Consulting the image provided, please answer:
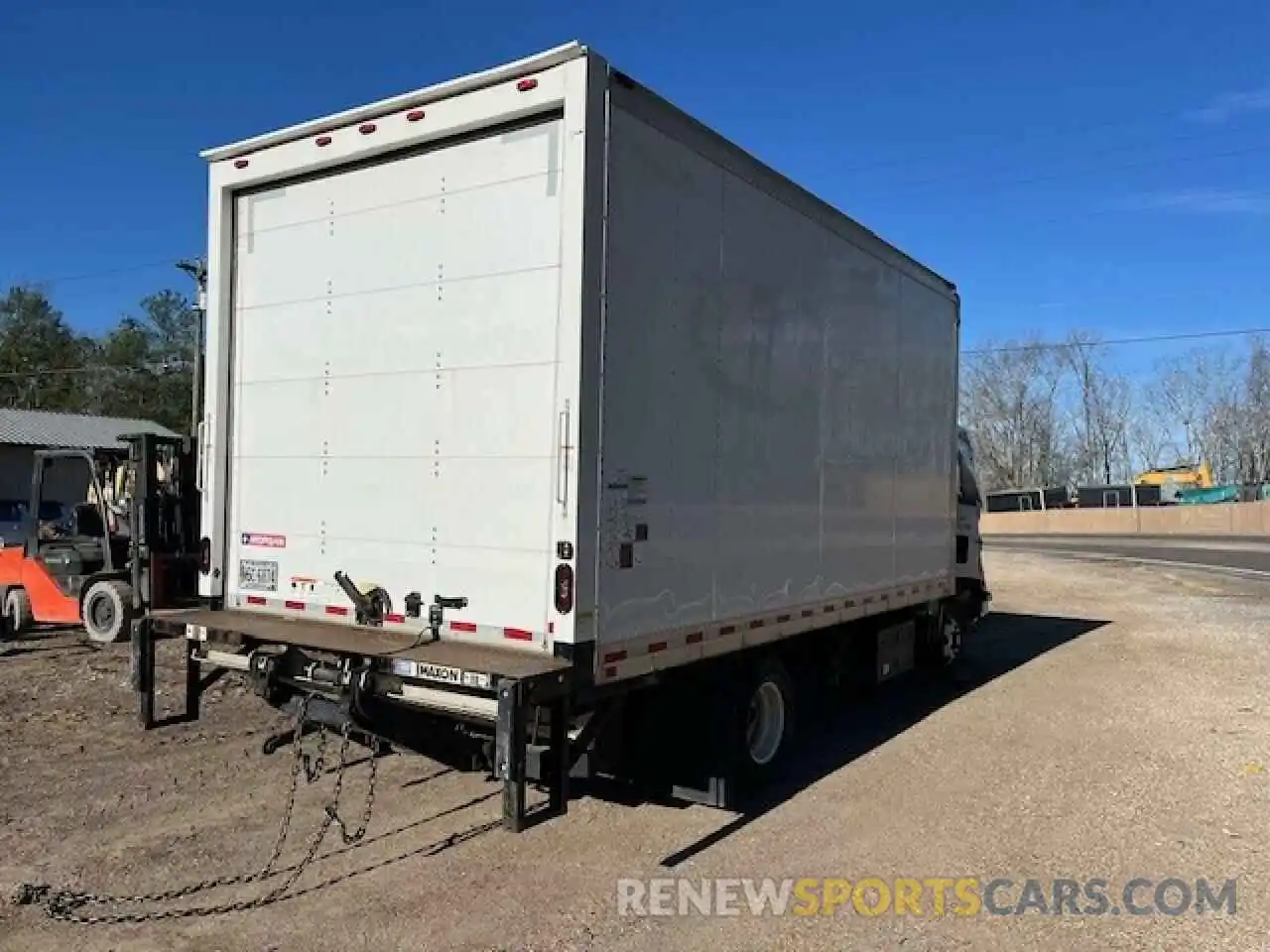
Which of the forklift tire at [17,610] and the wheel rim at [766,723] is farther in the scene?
the forklift tire at [17,610]

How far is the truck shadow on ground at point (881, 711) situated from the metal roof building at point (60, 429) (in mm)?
32244

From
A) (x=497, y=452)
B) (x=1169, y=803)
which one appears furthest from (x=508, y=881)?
(x=1169, y=803)

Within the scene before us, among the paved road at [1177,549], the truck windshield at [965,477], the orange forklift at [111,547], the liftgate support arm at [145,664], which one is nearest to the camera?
the liftgate support arm at [145,664]

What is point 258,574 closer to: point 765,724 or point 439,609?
point 439,609

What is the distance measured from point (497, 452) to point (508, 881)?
2086mm

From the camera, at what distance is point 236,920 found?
4.54 meters

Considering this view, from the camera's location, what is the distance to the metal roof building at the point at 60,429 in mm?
39281

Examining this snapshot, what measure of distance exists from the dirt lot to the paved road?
22.0 meters

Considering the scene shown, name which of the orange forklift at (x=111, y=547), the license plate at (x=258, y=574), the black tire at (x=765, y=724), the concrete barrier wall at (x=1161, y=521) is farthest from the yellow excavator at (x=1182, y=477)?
the license plate at (x=258, y=574)

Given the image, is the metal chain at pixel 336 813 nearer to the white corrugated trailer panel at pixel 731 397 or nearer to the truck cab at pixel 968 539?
the white corrugated trailer panel at pixel 731 397

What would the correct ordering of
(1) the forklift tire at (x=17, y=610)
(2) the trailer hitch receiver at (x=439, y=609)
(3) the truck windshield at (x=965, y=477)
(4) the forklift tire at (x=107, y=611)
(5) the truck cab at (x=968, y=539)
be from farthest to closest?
(1) the forklift tire at (x=17, y=610) → (4) the forklift tire at (x=107, y=611) → (3) the truck windshield at (x=965, y=477) → (5) the truck cab at (x=968, y=539) → (2) the trailer hitch receiver at (x=439, y=609)

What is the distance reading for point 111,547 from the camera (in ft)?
44.0

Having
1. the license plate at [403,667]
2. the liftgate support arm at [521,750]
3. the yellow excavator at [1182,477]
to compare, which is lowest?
the liftgate support arm at [521,750]

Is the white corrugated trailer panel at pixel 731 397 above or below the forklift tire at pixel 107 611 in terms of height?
above
